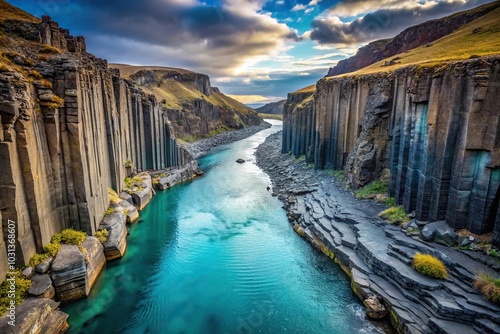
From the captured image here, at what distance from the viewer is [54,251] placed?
16.0m

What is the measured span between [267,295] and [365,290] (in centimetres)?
569

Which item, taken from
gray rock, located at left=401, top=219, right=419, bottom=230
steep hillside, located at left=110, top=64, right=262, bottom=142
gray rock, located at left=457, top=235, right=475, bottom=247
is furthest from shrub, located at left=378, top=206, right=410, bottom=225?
steep hillside, located at left=110, top=64, right=262, bottom=142

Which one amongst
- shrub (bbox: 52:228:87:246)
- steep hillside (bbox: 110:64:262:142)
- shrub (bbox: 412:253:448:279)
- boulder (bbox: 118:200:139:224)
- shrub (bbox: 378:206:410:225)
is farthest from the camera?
steep hillside (bbox: 110:64:262:142)

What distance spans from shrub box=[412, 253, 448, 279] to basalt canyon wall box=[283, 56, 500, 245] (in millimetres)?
3150

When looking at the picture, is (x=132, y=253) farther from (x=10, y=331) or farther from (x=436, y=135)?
(x=436, y=135)

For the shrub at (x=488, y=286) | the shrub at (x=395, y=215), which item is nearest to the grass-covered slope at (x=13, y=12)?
the shrub at (x=395, y=215)

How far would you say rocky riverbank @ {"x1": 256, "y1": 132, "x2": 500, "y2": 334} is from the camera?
12.9 meters

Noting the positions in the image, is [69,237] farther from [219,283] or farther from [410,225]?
[410,225]

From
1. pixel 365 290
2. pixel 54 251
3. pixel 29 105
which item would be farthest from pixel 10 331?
pixel 365 290

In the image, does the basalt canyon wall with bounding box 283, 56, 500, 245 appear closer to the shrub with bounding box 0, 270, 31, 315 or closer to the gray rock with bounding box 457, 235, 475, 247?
the gray rock with bounding box 457, 235, 475, 247

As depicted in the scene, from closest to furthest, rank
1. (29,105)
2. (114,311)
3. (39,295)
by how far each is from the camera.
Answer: (39,295)
(29,105)
(114,311)

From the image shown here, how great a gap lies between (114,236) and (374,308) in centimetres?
1771

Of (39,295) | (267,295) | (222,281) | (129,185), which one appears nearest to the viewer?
(39,295)

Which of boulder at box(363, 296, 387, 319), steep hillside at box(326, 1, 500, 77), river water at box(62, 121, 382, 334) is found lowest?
river water at box(62, 121, 382, 334)
